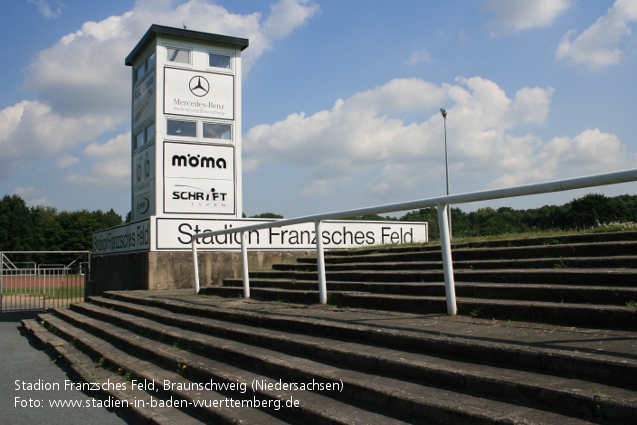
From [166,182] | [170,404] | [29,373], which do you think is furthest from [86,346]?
[166,182]

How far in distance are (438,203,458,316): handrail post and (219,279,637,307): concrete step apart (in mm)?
526

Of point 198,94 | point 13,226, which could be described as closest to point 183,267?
point 198,94

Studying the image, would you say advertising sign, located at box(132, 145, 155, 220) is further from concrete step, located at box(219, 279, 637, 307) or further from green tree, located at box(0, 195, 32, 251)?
green tree, located at box(0, 195, 32, 251)

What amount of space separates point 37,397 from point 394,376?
4421 millimetres

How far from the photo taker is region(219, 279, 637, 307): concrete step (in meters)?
4.53

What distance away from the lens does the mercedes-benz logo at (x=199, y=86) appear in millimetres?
15405

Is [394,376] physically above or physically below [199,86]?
below

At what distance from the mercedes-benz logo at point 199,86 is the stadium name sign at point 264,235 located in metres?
3.82

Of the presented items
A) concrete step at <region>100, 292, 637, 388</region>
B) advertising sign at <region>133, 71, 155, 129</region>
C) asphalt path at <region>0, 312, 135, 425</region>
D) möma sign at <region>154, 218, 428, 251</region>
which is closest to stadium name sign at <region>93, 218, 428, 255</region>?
möma sign at <region>154, 218, 428, 251</region>

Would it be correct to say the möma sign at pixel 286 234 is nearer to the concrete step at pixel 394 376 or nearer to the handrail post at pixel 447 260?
the concrete step at pixel 394 376

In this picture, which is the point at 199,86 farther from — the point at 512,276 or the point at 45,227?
the point at 45,227

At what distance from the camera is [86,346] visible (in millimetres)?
8758

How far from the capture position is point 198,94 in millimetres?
15453

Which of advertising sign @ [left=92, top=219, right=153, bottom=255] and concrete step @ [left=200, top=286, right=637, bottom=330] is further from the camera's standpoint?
advertising sign @ [left=92, top=219, right=153, bottom=255]
